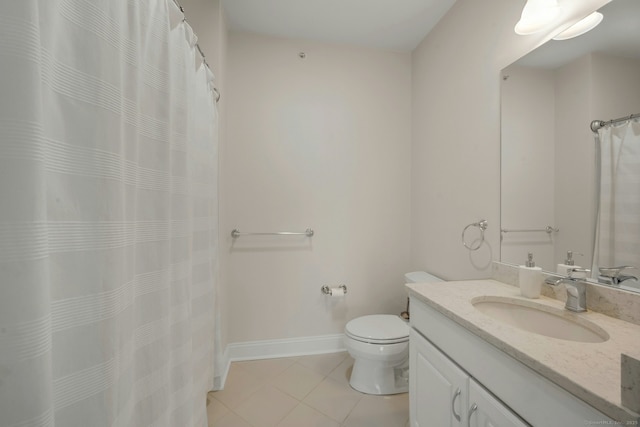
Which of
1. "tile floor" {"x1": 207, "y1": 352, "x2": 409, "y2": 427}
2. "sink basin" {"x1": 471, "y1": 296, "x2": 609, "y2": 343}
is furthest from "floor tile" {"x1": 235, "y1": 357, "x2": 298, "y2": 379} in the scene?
"sink basin" {"x1": 471, "y1": 296, "x2": 609, "y2": 343}

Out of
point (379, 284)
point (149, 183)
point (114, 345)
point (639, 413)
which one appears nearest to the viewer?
point (639, 413)

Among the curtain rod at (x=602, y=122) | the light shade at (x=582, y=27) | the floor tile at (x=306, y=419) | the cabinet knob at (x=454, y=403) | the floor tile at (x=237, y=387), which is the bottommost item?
the floor tile at (x=237, y=387)

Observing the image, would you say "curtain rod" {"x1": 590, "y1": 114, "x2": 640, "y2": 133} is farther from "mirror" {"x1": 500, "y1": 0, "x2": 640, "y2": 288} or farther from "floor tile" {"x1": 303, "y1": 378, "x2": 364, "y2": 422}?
"floor tile" {"x1": 303, "y1": 378, "x2": 364, "y2": 422}

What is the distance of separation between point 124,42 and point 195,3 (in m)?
1.33

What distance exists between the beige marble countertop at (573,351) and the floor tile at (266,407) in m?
1.12

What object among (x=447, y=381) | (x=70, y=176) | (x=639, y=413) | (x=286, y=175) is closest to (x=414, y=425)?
(x=447, y=381)

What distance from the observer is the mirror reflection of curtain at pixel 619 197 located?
86cm

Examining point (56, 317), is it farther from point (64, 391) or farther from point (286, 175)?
point (286, 175)

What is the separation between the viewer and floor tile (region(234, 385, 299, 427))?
141 cm

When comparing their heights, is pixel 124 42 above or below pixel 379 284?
above

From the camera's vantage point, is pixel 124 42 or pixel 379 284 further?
pixel 379 284

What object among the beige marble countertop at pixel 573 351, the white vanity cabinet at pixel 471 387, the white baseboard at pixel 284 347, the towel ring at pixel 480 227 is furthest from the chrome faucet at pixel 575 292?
the white baseboard at pixel 284 347

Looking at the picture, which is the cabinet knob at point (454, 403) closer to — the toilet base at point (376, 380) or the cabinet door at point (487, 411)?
the cabinet door at point (487, 411)

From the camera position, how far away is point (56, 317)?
1.52ft
